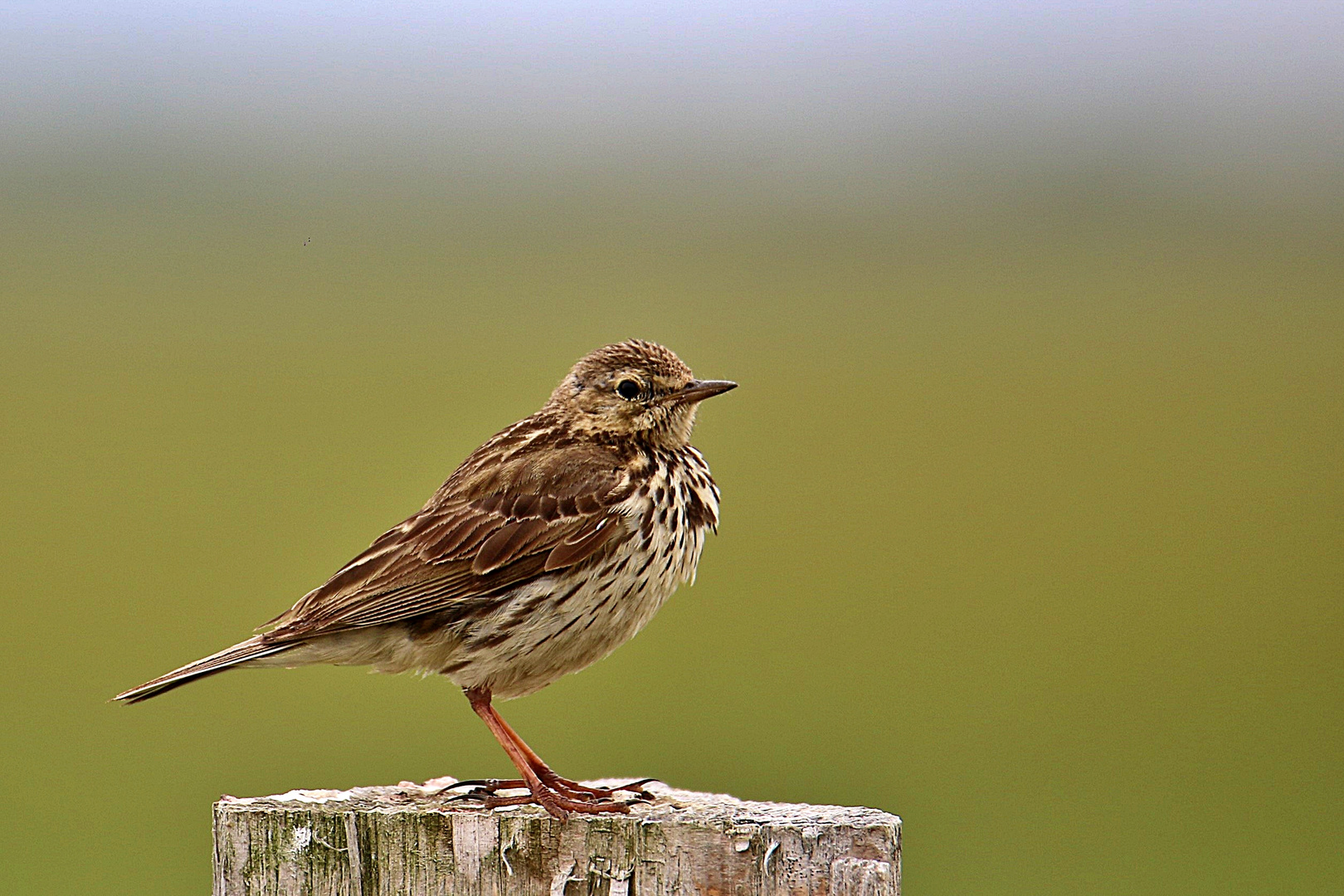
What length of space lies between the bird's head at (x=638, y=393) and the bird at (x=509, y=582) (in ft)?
0.72

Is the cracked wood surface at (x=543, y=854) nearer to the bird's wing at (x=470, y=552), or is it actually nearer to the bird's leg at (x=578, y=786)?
the bird's leg at (x=578, y=786)

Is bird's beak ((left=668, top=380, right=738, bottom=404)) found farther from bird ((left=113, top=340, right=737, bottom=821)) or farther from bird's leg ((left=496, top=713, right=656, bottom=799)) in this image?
bird's leg ((left=496, top=713, right=656, bottom=799))

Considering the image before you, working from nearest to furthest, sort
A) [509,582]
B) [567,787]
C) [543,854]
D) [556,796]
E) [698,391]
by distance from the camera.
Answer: [543,854] → [556,796] → [567,787] → [509,582] → [698,391]

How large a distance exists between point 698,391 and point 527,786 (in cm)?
180

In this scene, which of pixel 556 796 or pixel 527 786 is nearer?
pixel 556 796

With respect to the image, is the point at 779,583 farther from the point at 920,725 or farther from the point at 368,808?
the point at 368,808

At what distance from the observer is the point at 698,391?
6.45m

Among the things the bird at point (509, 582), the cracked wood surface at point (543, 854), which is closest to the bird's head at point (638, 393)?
the bird at point (509, 582)

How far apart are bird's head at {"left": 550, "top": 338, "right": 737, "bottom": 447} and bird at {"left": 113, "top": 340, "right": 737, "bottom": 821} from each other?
0.22 meters

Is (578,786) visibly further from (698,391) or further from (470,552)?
(698,391)

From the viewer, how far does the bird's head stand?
6492 millimetres

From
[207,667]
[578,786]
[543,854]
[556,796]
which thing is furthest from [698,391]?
[543,854]

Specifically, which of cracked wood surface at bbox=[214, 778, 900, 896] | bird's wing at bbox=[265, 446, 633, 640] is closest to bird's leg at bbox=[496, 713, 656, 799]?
bird's wing at bbox=[265, 446, 633, 640]

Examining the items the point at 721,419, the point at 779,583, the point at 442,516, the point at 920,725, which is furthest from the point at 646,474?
the point at 721,419
